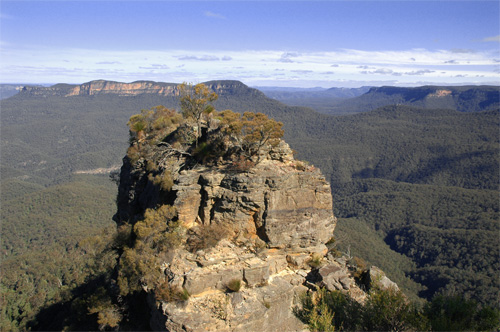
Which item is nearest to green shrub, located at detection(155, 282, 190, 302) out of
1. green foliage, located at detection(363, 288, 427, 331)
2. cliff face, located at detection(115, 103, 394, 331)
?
cliff face, located at detection(115, 103, 394, 331)

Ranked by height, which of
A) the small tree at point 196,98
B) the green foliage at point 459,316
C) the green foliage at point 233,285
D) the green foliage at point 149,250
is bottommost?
the green foliage at point 459,316

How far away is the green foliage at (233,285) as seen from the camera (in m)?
13.6

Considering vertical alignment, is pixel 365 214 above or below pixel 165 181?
below

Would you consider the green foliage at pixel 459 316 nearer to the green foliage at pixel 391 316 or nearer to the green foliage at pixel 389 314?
the green foliage at pixel 389 314

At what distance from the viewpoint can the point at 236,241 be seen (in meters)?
15.9

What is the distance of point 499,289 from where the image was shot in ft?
181

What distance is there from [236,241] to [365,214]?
98.7 meters

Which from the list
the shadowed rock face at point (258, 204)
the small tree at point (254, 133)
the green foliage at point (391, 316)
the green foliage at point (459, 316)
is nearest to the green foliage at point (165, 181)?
the shadowed rock face at point (258, 204)

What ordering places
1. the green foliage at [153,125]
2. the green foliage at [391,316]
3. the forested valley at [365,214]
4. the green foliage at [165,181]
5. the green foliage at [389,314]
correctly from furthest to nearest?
the forested valley at [365,214] < the green foliage at [153,125] < the green foliage at [165,181] < the green foliage at [389,314] < the green foliage at [391,316]

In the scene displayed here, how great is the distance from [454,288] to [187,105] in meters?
62.0

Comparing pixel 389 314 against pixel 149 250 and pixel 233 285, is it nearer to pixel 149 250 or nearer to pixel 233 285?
pixel 233 285

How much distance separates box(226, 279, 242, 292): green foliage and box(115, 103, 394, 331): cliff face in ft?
0.16

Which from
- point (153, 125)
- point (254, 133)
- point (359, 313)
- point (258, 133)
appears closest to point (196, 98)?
point (153, 125)

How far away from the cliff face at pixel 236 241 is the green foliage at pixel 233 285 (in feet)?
0.16
